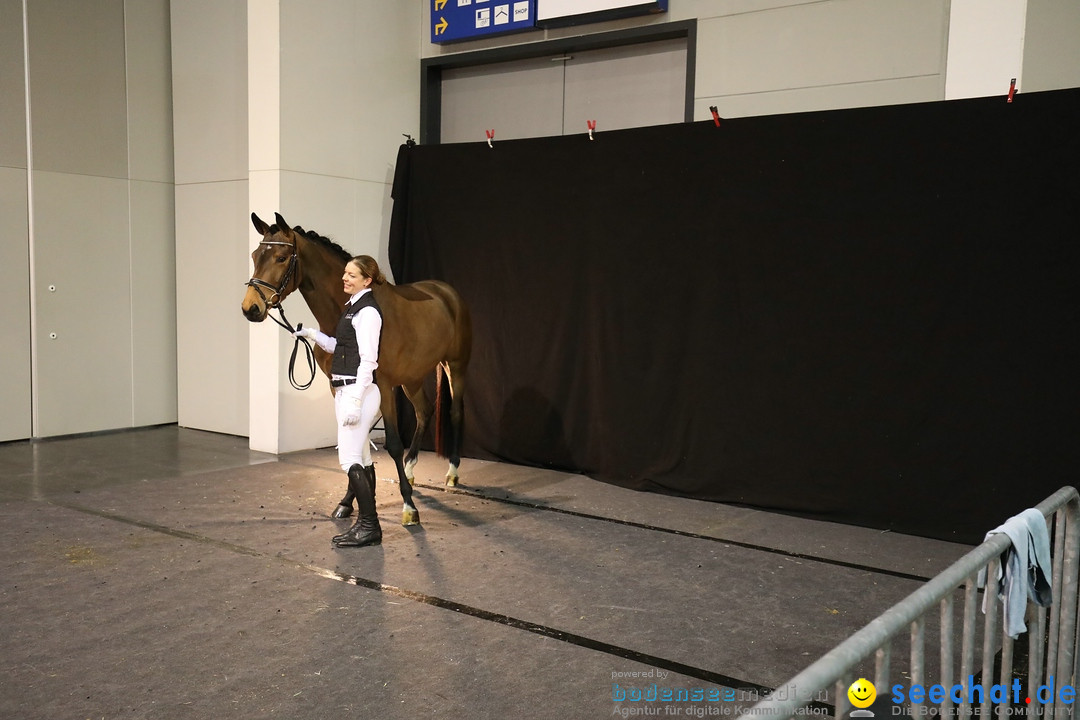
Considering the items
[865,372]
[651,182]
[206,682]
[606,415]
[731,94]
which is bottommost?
[206,682]

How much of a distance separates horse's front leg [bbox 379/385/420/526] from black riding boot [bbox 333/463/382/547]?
29 centimetres

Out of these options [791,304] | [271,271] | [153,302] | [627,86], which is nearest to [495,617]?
[271,271]

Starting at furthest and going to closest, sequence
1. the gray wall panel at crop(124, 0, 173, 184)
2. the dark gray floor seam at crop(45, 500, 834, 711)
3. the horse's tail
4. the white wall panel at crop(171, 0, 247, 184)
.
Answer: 1. the gray wall panel at crop(124, 0, 173, 184)
2. the white wall panel at crop(171, 0, 247, 184)
3. the horse's tail
4. the dark gray floor seam at crop(45, 500, 834, 711)

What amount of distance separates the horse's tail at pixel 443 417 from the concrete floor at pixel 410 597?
411mm

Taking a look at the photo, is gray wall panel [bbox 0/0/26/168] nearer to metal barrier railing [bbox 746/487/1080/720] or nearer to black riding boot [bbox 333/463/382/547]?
black riding boot [bbox 333/463/382/547]

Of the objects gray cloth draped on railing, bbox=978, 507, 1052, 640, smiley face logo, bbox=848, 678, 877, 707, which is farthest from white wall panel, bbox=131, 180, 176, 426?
smiley face logo, bbox=848, 678, 877, 707

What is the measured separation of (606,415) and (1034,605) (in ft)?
13.9

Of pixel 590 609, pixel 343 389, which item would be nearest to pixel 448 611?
pixel 590 609

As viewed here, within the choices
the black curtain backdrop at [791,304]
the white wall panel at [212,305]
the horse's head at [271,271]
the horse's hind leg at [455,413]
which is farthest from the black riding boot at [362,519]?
the white wall panel at [212,305]

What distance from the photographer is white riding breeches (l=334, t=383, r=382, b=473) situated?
181 inches

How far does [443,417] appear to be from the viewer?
21.5 ft

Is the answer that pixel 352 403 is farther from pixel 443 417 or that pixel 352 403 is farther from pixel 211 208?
pixel 211 208

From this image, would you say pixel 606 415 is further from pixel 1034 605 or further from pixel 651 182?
pixel 1034 605

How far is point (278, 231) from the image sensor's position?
498 centimetres
